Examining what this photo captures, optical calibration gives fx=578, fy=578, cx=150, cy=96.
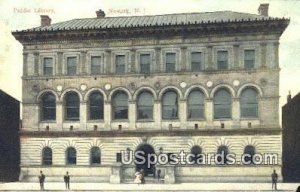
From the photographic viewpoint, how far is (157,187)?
24.8 meters

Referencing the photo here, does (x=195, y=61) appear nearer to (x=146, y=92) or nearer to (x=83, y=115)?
(x=146, y=92)

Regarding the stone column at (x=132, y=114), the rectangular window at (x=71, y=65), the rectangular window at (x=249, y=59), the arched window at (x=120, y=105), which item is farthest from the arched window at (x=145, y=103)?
the rectangular window at (x=249, y=59)

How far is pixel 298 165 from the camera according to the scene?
25672mm

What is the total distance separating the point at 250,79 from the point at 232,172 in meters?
4.54

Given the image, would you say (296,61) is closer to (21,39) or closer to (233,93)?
(233,93)

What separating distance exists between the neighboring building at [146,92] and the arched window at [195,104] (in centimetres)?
5

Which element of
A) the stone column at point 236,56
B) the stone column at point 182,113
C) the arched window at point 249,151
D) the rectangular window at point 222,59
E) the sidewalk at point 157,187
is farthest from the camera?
the stone column at point 182,113

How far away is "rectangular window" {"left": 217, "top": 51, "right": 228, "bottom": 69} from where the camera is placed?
27750 mm

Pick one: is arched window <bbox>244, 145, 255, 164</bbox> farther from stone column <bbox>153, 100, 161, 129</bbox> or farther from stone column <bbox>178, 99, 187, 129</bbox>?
stone column <bbox>153, 100, 161, 129</bbox>

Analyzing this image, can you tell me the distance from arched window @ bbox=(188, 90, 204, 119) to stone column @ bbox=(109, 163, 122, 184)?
4.22 m

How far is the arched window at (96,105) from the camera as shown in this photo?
28703 millimetres

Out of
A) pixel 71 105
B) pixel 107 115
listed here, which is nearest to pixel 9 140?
pixel 71 105

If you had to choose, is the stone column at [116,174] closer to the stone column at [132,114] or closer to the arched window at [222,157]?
the stone column at [132,114]

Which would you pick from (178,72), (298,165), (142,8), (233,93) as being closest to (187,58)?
(178,72)
